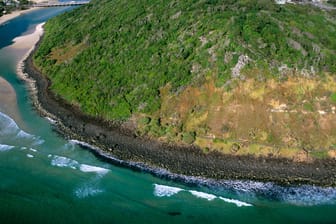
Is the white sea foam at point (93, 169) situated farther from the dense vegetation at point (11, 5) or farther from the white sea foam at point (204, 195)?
the dense vegetation at point (11, 5)

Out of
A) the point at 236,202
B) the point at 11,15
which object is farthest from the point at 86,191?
the point at 11,15

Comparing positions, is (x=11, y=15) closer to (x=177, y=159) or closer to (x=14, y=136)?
(x=14, y=136)

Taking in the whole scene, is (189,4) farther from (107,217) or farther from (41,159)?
(107,217)

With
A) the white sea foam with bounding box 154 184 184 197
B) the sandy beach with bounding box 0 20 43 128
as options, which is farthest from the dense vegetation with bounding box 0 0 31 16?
the white sea foam with bounding box 154 184 184 197

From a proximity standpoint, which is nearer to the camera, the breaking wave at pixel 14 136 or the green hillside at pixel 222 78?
the green hillside at pixel 222 78

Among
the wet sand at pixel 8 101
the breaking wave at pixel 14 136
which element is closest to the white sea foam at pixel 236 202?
the breaking wave at pixel 14 136

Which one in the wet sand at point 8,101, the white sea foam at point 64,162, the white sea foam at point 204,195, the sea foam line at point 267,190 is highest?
the wet sand at point 8,101

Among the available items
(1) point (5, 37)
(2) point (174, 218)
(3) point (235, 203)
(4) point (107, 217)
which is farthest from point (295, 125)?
(1) point (5, 37)
